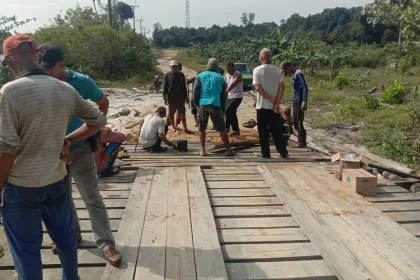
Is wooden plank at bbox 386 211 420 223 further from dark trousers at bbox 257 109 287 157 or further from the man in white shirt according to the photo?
the man in white shirt

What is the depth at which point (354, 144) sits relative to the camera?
364 inches

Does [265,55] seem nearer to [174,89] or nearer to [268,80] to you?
[268,80]

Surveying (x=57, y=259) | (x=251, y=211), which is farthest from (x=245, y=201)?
(x=57, y=259)

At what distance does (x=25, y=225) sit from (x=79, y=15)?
4068cm

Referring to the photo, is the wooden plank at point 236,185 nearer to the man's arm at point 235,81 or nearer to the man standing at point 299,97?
the man standing at point 299,97

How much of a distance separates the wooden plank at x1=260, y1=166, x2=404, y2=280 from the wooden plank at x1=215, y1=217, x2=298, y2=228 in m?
0.10

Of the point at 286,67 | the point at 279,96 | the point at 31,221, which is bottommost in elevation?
the point at 31,221

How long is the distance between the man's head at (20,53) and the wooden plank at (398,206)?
3.52 metres

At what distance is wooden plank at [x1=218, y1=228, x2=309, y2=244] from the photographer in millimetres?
3363

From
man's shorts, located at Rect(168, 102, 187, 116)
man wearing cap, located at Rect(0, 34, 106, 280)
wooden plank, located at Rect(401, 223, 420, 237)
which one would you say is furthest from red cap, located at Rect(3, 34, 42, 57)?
man's shorts, located at Rect(168, 102, 187, 116)

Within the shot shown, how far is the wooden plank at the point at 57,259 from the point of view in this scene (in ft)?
9.86

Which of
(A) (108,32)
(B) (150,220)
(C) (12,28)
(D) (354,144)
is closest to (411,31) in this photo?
(D) (354,144)

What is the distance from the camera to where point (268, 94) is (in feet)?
20.1

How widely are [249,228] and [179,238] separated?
68 cm
